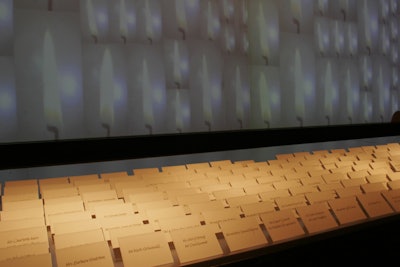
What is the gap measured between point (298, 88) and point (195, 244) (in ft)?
9.09

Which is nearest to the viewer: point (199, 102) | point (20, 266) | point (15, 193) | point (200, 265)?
point (20, 266)

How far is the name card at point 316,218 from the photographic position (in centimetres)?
118

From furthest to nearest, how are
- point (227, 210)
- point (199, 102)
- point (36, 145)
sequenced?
point (199, 102) → point (36, 145) → point (227, 210)

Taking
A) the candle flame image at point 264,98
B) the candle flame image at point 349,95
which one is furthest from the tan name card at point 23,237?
the candle flame image at point 349,95

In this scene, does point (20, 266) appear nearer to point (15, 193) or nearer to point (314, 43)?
point (15, 193)

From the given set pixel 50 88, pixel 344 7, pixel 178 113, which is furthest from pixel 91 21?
pixel 344 7

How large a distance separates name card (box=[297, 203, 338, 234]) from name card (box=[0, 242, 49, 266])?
68cm

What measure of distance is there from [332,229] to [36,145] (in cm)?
109

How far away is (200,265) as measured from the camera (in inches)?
36.3

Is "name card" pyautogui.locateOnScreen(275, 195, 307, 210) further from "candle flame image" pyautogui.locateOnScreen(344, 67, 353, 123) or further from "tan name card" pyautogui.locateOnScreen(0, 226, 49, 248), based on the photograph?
"candle flame image" pyautogui.locateOnScreen(344, 67, 353, 123)

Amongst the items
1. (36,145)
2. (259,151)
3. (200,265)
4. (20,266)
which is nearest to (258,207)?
(200,265)

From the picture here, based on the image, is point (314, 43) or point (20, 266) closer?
point (20, 266)

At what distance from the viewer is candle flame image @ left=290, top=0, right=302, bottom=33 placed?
Result: 351 cm

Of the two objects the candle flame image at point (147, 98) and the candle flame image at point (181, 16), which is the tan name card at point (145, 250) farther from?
the candle flame image at point (181, 16)
